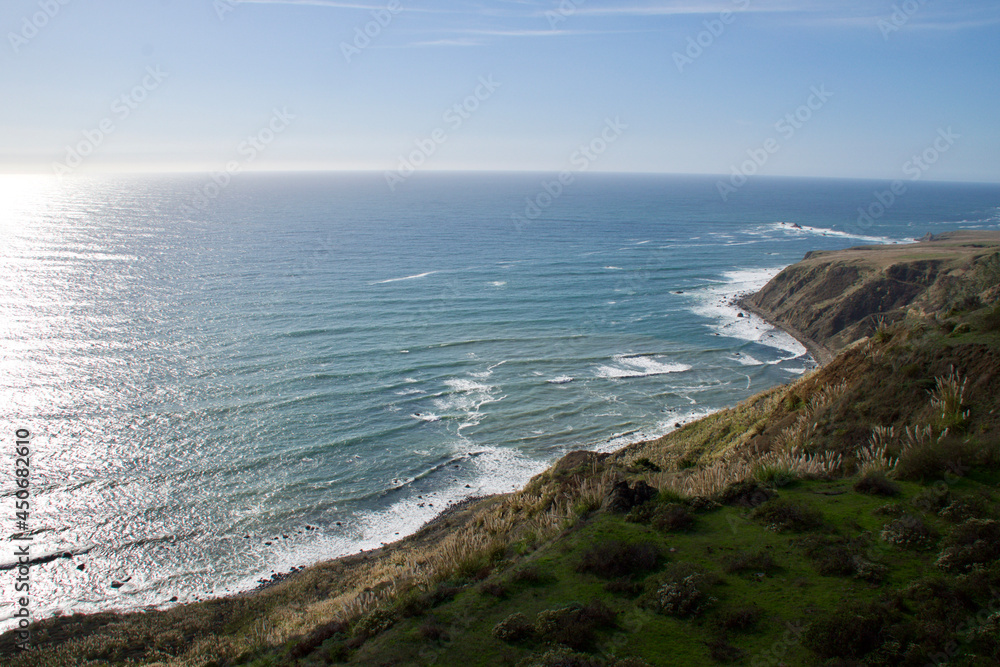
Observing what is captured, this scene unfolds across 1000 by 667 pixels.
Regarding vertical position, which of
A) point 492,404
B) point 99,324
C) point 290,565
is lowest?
point 290,565

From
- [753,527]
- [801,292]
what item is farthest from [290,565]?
[801,292]

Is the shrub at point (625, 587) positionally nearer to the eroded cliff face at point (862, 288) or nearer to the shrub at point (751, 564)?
the shrub at point (751, 564)

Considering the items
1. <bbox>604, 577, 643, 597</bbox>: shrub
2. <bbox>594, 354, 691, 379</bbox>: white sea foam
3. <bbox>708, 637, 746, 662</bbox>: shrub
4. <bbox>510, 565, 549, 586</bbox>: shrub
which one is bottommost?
<bbox>594, 354, 691, 379</bbox>: white sea foam

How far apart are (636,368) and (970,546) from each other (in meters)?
41.8

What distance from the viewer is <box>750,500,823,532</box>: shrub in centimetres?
1016

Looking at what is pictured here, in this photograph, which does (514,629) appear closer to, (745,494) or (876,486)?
(745,494)

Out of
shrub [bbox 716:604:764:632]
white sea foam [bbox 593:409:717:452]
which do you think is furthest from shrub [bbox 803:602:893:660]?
white sea foam [bbox 593:409:717:452]

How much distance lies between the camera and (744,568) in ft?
29.8

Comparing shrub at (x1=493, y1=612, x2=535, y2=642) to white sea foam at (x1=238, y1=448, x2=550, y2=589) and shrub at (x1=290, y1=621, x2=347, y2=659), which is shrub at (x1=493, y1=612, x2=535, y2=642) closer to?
shrub at (x1=290, y1=621, x2=347, y2=659)

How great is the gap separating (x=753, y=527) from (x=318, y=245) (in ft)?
339

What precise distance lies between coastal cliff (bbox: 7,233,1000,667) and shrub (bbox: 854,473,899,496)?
6 cm

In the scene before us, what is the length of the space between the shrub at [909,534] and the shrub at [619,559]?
145 inches

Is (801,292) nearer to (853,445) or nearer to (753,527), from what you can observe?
(853,445)

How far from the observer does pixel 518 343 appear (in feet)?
178
